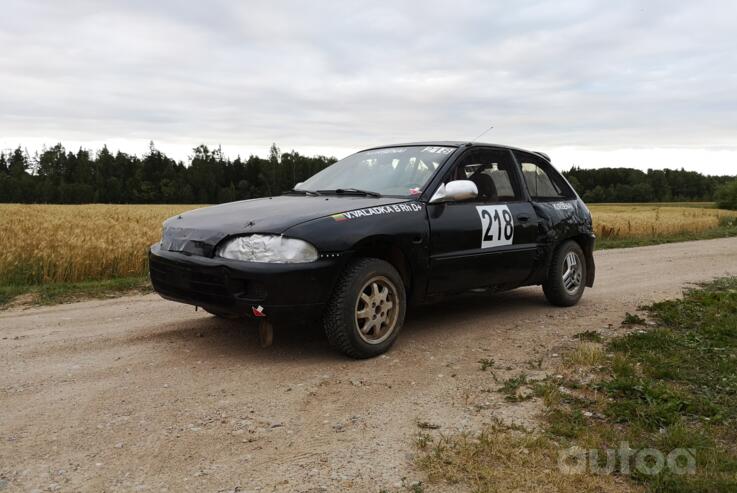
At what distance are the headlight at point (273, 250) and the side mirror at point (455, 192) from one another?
1.35 m

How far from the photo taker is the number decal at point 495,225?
5.68 meters

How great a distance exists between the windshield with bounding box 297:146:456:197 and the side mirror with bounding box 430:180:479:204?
0.51ft

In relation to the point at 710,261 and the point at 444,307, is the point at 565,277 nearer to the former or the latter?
the point at 444,307

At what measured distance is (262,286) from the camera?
4.26 metres

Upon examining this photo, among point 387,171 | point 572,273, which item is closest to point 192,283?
point 387,171

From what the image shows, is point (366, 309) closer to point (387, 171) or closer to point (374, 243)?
point (374, 243)

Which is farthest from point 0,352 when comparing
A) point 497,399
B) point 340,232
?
point 497,399

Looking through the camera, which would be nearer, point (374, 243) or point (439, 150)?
point (374, 243)

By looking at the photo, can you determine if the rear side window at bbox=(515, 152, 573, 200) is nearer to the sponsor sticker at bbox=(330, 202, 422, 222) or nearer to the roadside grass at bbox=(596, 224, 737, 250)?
the sponsor sticker at bbox=(330, 202, 422, 222)

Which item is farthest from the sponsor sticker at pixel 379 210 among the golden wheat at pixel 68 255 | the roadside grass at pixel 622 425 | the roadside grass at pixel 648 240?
the roadside grass at pixel 648 240

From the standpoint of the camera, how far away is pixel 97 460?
3.01 m

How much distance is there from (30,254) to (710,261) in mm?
11881

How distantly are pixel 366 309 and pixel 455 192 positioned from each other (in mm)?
1261

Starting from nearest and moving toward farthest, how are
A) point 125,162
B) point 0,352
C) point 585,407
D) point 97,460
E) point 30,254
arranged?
1. point 97,460
2. point 585,407
3. point 0,352
4. point 30,254
5. point 125,162
